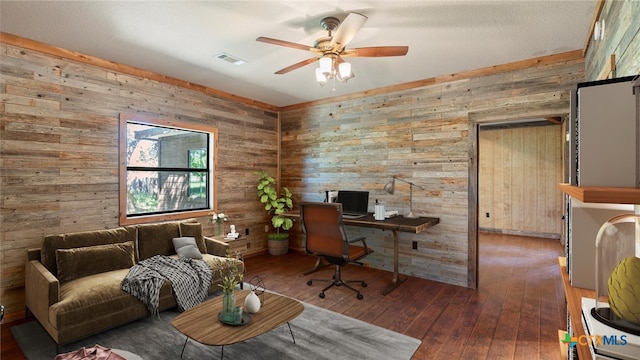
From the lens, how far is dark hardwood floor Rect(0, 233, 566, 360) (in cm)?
253

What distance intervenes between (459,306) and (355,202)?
1861 mm

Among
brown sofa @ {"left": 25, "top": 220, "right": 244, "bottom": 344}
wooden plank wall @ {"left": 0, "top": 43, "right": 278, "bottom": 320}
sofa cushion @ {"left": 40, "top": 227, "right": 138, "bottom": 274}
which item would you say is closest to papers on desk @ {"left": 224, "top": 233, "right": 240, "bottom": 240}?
brown sofa @ {"left": 25, "top": 220, "right": 244, "bottom": 344}

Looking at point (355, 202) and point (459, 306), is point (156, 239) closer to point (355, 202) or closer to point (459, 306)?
point (355, 202)

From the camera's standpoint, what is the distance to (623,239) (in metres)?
1.19

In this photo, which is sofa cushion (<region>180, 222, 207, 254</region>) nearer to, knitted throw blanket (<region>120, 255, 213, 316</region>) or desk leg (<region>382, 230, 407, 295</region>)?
knitted throw blanket (<region>120, 255, 213, 316</region>)

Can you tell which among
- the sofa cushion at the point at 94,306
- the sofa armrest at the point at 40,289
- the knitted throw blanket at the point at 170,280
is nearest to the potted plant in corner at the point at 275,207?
the knitted throw blanket at the point at 170,280

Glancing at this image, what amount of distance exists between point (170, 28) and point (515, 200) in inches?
302

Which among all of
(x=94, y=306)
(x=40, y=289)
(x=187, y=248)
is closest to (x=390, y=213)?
(x=187, y=248)

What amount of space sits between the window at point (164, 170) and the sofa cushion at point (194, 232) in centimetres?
45

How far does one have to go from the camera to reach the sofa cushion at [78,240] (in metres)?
2.91

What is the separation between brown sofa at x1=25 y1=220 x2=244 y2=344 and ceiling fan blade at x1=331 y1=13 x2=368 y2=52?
264 centimetres

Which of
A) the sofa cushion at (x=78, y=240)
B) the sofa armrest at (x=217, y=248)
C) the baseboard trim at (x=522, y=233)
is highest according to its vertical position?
the sofa cushion at (x=78, y=240)

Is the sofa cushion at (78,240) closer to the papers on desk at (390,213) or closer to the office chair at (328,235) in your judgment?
the office chair at (328,235)

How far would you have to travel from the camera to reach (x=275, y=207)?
17.4ft
